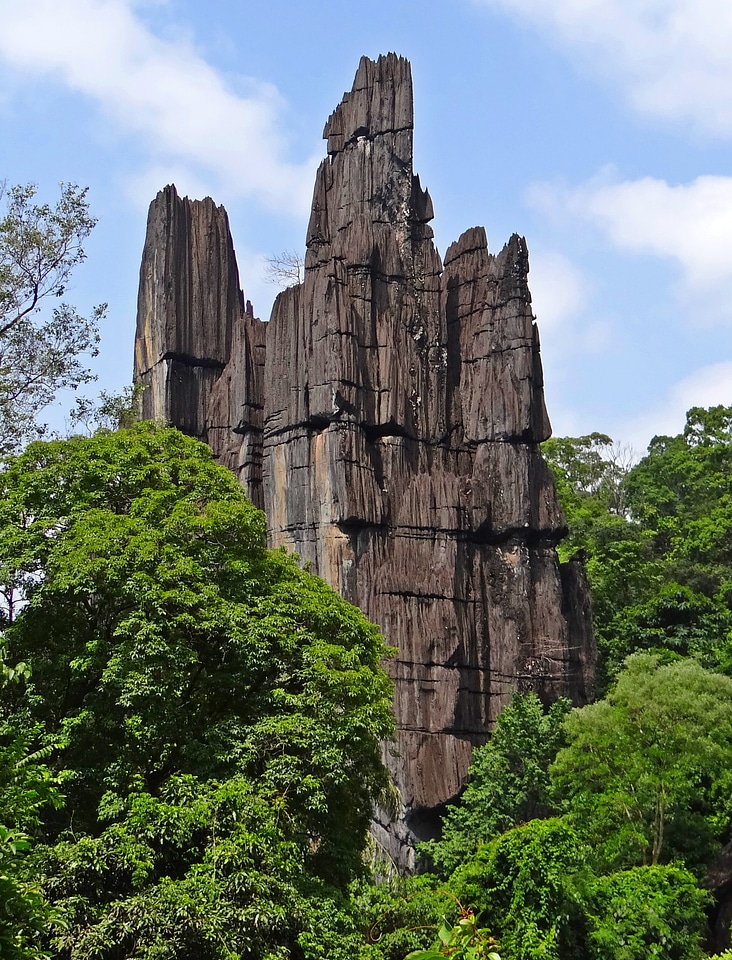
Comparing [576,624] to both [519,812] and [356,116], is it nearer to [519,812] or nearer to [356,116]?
[519,812]

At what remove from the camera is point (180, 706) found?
12953 millimetres

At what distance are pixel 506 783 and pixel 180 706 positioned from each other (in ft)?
26.9

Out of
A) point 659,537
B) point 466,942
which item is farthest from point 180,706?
point 659,537

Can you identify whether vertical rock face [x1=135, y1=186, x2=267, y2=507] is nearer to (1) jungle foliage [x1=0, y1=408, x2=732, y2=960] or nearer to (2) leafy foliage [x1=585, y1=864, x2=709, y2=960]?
(1) jungle foliage [x1=0, y1=408, x2=732, y2=960]

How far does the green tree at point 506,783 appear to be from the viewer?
758 inches

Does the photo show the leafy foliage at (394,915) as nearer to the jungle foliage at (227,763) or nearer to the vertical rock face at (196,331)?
the jungle foliage at (227,763)

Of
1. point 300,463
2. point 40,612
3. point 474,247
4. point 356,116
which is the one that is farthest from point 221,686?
point 356,116

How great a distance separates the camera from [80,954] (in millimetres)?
10883

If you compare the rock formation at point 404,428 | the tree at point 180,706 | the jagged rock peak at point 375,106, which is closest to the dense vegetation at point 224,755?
the tree at point 180,706

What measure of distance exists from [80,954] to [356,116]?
19.3 m

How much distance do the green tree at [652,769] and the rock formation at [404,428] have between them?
2.67 meters

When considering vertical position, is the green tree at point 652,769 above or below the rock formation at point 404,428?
below

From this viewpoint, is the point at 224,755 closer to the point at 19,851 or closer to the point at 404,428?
the point at 19,851

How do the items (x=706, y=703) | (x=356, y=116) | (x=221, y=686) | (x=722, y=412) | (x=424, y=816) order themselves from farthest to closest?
(x=722, y=412), (x=356, y=116), (x=424, y=816), (x=706, y=703), (x=221, y=686)
